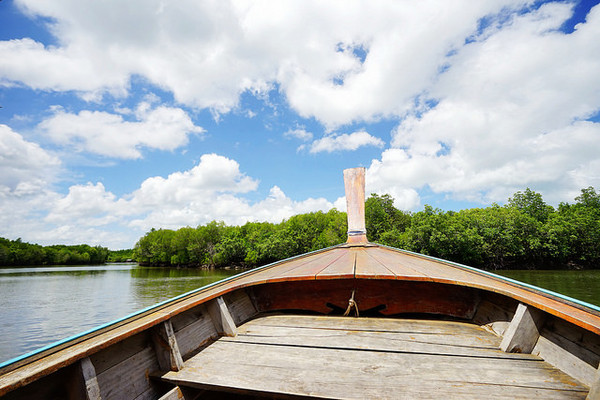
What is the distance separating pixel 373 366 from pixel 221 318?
1.19 metres

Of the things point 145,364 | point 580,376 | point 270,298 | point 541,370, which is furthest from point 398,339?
point 145,364

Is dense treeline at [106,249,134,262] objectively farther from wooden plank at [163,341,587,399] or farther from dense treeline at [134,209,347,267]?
wooden plank at [163,341,587,399]

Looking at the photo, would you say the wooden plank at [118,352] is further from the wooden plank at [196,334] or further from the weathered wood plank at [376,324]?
the weathered wood plank at [376,324]

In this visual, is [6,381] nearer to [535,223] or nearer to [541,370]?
[541,370]

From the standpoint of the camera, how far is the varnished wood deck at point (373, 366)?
1.38 m

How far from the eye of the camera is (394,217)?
37.9m

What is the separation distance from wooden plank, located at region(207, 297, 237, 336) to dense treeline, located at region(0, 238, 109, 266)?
270 ft

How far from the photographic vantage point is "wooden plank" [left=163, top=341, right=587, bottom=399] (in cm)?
137

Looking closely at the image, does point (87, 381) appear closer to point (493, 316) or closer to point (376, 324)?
point (376, 324)

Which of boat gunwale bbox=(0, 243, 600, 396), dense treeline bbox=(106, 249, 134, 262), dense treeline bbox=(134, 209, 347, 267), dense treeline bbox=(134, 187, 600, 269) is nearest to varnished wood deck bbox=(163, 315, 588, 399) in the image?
boat gunwale bbox=(0, 243, 600, 396)

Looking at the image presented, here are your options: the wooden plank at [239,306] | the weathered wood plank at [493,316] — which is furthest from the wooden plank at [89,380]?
the weathered wood plank at [493,316]

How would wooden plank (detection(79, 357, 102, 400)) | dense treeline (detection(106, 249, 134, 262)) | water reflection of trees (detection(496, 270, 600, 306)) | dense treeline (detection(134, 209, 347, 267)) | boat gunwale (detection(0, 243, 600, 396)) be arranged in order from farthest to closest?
1. dense treeline (detection(106, 249, 134, 262))
2. dense treeline (detection(134, 209, 347, 267))
3. water reflection of trees (detection(496, 270, 600, 306))
4. wooden plank (detection(79, 357, 102, 400))
5. boat gunwale (detection(0, 243, 600, 396))

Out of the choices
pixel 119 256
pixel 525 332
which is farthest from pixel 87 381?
pixel 119 256

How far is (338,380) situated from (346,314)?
3.74ft
